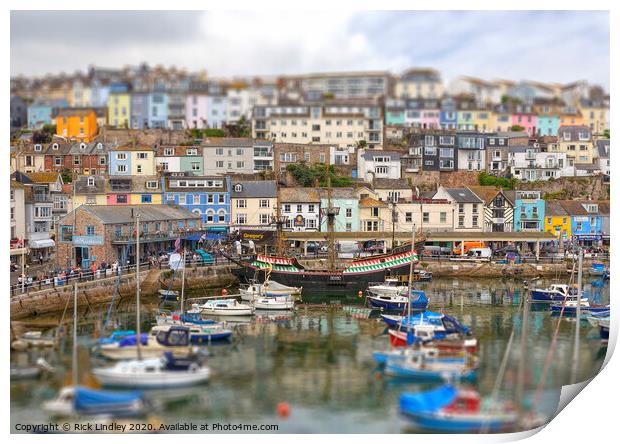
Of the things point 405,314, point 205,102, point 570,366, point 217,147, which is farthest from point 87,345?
point 205,102

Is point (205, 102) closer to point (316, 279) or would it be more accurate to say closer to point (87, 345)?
point (316, 279)

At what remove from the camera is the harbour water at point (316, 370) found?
1509 cm

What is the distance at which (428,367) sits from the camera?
57.2 feet

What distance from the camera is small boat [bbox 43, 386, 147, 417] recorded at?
1465 cm

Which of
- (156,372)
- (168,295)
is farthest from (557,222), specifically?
(156,372)

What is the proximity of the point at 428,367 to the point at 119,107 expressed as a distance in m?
35.2

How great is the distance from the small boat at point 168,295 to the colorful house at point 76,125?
1886cm

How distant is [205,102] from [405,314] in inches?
1167

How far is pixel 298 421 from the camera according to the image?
48.8 ft

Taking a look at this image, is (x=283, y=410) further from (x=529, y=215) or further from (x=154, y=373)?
(x=529, y=215)

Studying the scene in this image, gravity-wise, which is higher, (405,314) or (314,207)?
(314,207)

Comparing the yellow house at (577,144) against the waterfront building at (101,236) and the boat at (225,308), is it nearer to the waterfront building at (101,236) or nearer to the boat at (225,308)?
the waterfront building at (101,236)

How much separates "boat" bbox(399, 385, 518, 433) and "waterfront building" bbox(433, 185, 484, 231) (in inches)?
788

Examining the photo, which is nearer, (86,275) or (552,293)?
(86,275)
